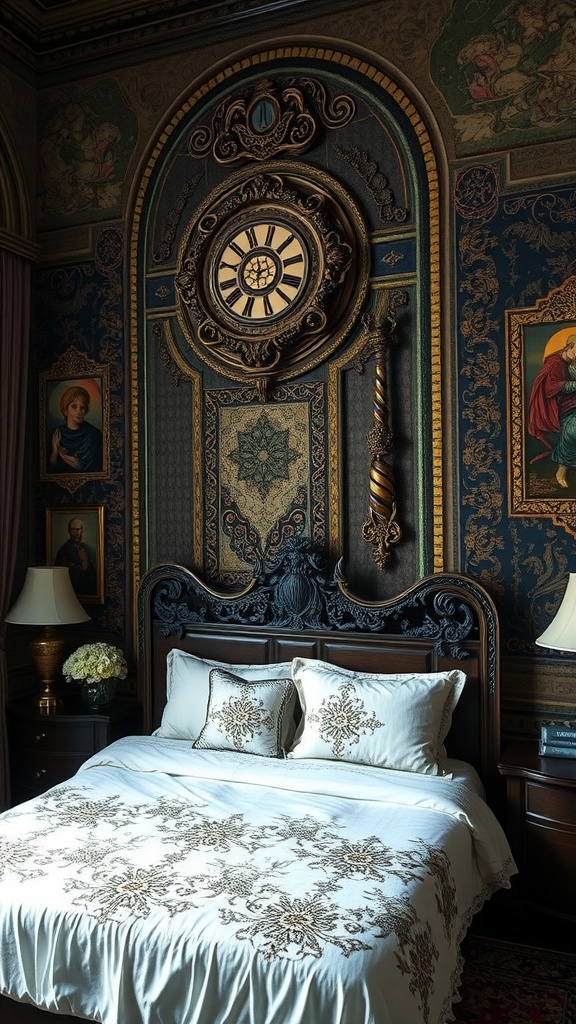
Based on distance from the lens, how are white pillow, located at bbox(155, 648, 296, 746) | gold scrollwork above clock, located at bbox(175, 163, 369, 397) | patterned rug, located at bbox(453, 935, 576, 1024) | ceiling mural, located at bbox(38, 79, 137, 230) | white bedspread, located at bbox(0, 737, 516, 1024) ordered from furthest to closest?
ceiling mural, located at bbox(38, 79, 137, 230), gold scrollwork above clock, located at bbox(175, 163, 369, 397), white pillow, located at bbox(155, 648, 296, 746), patterned rug, located at bbox(453, 935, 576, 1024), white bedspread, located at bbox(0, 737, 516, 1024)

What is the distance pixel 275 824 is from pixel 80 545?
225 centimetres

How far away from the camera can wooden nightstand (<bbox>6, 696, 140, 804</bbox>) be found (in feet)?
13.4

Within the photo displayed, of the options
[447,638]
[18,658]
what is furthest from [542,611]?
[18,658]

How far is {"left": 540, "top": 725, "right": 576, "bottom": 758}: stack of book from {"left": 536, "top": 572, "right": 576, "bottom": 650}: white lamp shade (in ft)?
1.20

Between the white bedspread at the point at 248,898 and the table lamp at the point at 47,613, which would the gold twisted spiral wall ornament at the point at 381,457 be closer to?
the white bedspread at the point at 248,898

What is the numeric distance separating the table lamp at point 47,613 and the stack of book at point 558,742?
2332 millimetres

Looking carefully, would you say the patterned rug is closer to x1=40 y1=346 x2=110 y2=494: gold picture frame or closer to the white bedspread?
the white bedspread

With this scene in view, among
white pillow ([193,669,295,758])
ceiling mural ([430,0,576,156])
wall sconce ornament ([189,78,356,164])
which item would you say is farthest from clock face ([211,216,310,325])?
white pillow ([193,669,295,758])

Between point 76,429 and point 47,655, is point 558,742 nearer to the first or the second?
point 47,655

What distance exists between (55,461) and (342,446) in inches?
67.6

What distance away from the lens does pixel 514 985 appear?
2.95m

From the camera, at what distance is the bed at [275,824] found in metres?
2.13

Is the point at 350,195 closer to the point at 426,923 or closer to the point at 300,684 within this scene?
the point at 300,684

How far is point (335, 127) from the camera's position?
4.05 meters
